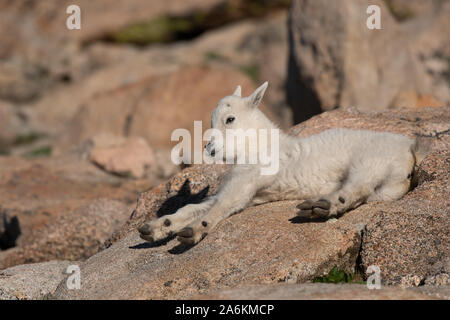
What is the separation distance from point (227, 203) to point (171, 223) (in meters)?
0.70

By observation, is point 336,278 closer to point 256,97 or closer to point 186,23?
point 256,97

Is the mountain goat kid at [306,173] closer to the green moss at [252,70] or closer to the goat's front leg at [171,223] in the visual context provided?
the goat's front leg at [171,223]

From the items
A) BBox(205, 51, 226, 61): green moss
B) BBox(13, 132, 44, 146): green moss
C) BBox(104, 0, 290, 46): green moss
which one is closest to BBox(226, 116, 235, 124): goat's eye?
BBox(13, 132, 44, 146): green moss

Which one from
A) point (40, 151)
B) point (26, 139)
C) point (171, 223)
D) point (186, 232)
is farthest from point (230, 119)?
point (26, 139)

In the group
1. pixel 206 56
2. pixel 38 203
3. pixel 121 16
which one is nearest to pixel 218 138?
pixel 38 203

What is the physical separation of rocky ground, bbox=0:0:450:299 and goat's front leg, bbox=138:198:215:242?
0.82 feet

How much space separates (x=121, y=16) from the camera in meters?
33.8

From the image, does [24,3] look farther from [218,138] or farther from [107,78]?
[218,138]

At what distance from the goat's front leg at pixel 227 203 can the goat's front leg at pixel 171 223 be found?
141mm

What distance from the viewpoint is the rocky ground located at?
640cm

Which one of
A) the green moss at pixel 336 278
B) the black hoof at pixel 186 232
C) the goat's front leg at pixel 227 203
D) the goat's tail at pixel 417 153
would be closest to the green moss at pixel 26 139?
the goat's front leg at pixel 227 203

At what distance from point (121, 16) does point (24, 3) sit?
504 cm

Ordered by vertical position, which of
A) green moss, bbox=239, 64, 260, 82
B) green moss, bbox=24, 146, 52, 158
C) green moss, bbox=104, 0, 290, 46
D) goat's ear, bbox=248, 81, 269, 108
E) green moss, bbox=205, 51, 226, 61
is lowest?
green moss, bbox=24, 146, 52, 158

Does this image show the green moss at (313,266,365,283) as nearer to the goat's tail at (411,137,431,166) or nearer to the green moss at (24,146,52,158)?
→ the goat's tail at (411,137,431,166)
